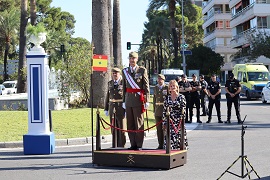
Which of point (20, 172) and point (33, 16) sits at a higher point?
point (33, 16)

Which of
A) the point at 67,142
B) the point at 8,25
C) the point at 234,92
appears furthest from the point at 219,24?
the point at 67,142

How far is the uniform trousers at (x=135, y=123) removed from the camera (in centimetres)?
1138

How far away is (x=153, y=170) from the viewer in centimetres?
1021

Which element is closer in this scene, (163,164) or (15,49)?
(163,164)

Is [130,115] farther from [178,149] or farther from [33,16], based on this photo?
[33,16]

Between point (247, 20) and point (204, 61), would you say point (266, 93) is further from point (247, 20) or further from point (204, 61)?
point (204, 61)

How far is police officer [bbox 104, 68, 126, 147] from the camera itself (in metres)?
12.4

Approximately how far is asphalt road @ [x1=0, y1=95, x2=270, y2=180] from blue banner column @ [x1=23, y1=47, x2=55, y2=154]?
31 cm

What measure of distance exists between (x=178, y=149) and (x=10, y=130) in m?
7.04

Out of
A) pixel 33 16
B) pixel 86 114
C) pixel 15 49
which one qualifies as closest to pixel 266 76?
pixel 33 16

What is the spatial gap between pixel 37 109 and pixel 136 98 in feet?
9.37

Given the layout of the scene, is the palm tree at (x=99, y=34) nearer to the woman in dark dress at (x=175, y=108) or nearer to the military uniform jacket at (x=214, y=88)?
the military uniform jacket at (x=214, y=88)

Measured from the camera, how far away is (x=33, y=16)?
3562cm


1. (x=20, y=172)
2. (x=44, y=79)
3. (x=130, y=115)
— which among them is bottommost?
(x=20, y=172)
